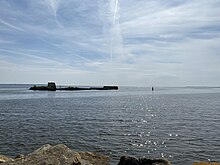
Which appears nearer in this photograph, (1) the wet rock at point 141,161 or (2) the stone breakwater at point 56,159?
(2) the stone breakwater at point 56,159

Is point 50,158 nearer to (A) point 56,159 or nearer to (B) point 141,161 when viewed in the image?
(A) point 56,159

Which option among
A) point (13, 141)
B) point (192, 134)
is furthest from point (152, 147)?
point (13, 141)

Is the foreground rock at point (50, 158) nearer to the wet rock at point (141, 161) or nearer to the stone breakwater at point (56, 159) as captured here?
the stone breakwater at point (56, 159)

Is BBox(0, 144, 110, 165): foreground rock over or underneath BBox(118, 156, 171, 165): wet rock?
over

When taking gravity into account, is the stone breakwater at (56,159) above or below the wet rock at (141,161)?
above

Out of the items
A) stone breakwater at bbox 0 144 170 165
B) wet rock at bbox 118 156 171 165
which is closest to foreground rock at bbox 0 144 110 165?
stone breakwater at bbox 0 144 170 165

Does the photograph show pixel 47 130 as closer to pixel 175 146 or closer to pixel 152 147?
pixel 152 147

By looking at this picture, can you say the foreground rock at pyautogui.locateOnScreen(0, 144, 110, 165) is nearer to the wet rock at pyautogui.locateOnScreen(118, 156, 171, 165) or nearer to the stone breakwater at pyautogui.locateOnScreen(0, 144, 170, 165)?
the stone breakwater at pyautogui.locateOnScreen(0, 144, 170, 165)

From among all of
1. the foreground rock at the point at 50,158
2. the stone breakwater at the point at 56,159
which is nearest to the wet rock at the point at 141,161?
the stone breakwater at the point at 56,159

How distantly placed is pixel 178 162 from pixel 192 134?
9.58 m

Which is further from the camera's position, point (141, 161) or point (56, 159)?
point (141, 161)

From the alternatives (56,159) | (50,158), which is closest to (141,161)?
(56,159)

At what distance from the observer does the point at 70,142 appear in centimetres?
2184

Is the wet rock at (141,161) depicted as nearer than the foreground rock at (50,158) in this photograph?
No
